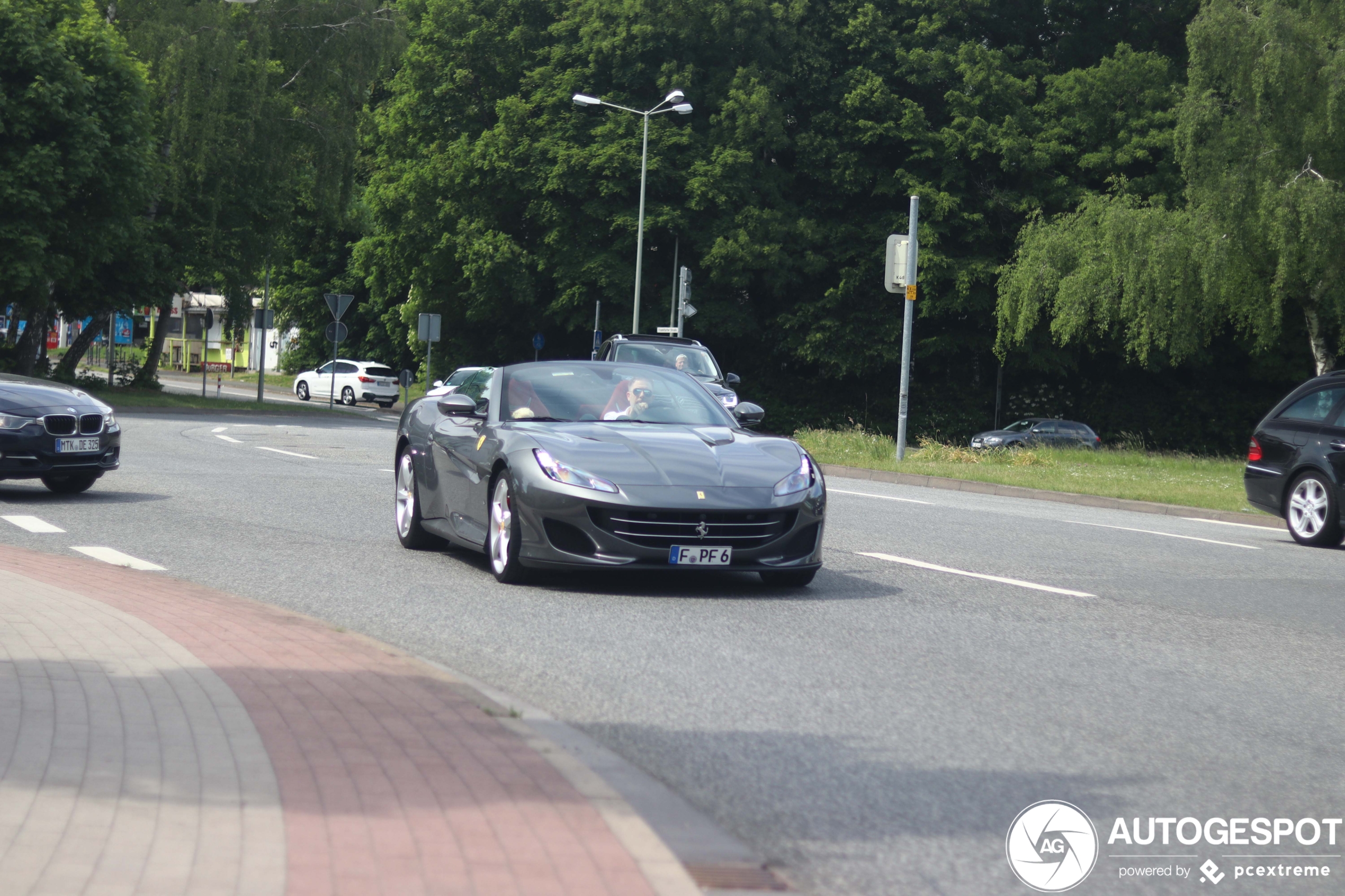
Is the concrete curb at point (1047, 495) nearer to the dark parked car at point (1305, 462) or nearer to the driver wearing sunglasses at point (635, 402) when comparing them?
the dark parked car at point (1305, 462)

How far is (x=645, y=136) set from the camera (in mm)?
41531

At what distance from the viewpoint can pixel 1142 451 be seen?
100 ft

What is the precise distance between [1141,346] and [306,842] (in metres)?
32.7

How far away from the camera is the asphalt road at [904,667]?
15.4 ft

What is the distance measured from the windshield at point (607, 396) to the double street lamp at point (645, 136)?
96.8ft

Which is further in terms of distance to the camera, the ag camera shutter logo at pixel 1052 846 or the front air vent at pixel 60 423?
the front air vent at pixel 60 423

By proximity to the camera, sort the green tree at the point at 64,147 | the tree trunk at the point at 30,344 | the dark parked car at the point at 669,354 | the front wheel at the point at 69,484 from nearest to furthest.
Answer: the front wheel at the point at 69,484 → the dark parked car at the point at 669,354 → the green tree at the point at 64,147 → the tree trunk at the point at 30,344

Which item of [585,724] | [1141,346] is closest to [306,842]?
[585,724]

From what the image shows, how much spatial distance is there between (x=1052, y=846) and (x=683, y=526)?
472 centimetres

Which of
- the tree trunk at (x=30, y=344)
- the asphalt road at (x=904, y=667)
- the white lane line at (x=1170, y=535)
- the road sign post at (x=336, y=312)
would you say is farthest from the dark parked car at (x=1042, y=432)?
the asphalt road at (x=904, y=667)

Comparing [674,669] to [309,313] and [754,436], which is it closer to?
[754,436]

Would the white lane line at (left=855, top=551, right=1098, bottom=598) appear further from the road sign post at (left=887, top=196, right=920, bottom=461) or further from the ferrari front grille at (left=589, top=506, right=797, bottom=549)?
the road sign post at (left=887, top=196, right=920, bottom=461)

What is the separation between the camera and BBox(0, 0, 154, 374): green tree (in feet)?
115

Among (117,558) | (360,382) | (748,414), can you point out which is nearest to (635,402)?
(748,414)
